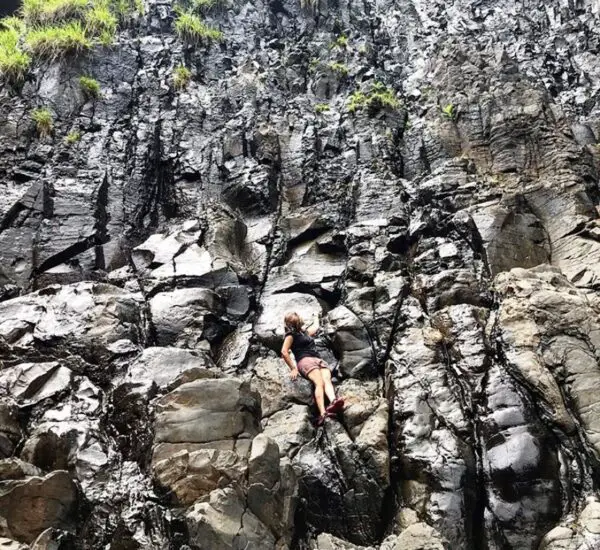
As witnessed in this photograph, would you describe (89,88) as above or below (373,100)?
above

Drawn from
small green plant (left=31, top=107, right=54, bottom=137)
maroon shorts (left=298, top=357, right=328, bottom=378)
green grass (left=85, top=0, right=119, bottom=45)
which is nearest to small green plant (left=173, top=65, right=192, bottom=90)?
green grass (left=85, top=0, right=119, bottom=45)

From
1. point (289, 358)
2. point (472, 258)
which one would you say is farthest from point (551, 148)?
point (289, 358)

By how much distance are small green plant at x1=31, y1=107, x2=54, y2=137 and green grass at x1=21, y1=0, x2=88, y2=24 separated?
4865mm

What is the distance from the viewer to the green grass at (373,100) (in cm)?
1648

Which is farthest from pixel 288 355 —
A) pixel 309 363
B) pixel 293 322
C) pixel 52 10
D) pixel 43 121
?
pixel 52 10

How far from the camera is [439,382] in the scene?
9414 millimetres

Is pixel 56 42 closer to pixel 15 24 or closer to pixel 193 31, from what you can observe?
pixel 15 24

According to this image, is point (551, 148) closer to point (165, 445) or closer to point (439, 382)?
point (439, 382)

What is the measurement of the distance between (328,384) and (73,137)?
33.2 ft

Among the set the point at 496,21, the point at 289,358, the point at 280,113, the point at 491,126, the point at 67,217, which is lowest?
the point at 289,358

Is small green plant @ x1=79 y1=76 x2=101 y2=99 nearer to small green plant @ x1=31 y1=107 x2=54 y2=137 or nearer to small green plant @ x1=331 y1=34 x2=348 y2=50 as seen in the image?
small green plant @ x1=31 y1=107 x2=54 y2=137

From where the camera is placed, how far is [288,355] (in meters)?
10.1

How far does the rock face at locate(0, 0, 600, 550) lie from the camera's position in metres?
7.70

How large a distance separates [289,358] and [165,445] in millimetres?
2927
